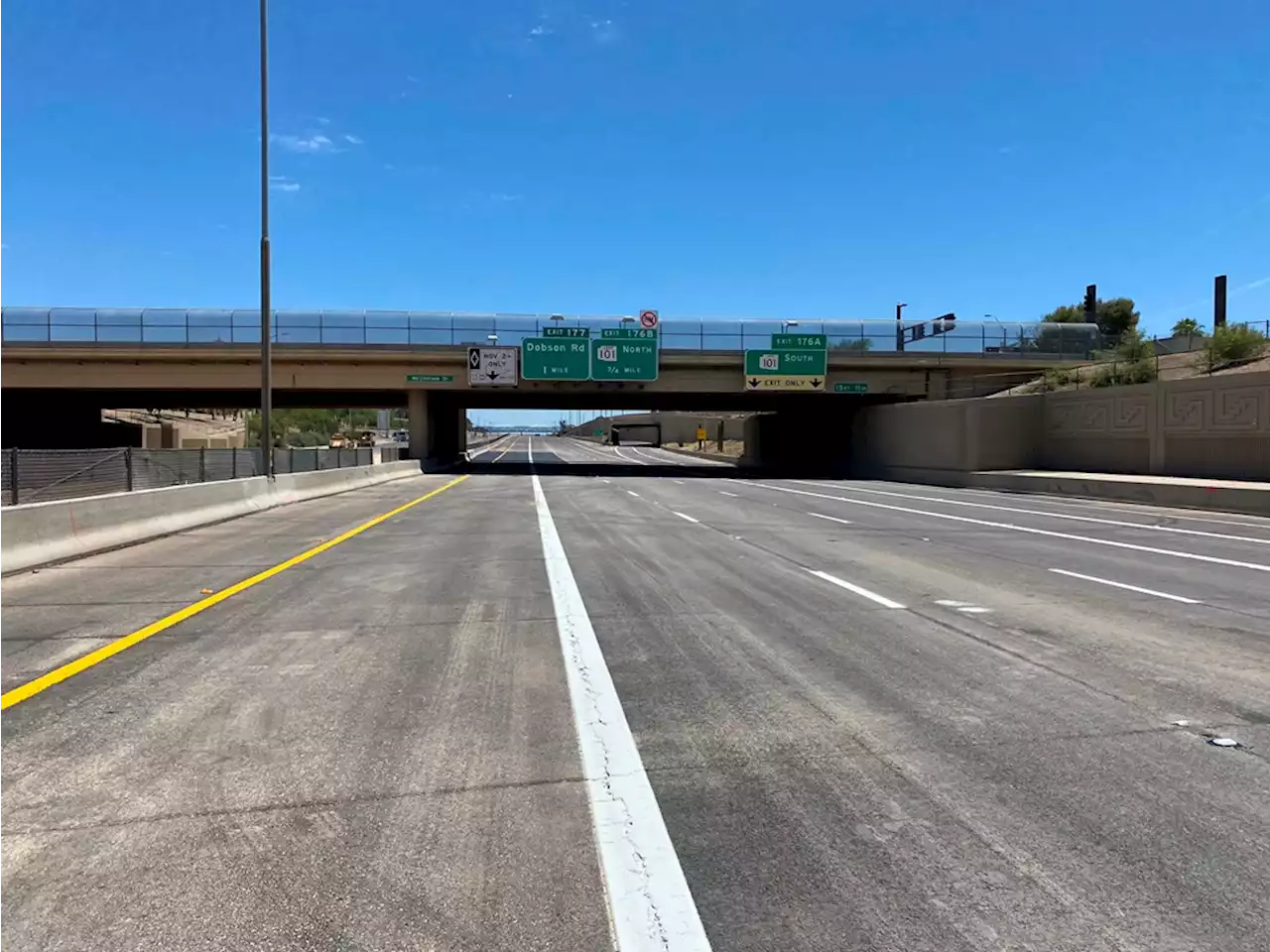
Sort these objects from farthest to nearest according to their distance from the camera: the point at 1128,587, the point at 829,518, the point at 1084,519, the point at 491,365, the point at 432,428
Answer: the point at 432,428 → the point at 491,365 → the point at 829,518 → the point at 1084,519 → the point at 1128,587

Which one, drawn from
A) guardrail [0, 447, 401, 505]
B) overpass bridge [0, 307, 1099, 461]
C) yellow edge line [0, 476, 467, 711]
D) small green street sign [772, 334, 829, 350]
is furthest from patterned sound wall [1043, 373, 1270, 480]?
guardrail [0, 447, 401, 505]

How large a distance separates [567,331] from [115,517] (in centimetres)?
3293

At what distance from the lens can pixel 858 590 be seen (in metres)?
10.6

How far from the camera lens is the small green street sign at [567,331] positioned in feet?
152

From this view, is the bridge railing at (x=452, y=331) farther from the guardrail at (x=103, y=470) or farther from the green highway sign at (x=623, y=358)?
the guardrail at (x=103, y=470)

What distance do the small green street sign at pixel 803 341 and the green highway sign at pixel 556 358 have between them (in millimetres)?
9965

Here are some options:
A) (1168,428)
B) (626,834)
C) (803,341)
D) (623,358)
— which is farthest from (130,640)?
(803,341)

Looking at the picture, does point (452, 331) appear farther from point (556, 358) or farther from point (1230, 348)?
point (1230, 348)

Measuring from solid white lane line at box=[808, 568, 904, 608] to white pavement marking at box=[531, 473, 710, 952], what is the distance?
4.04m

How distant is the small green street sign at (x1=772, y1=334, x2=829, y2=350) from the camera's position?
46.4 metres

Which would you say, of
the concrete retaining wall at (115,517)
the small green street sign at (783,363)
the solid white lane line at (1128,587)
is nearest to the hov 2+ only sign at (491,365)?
the small green street sign at (783,363)

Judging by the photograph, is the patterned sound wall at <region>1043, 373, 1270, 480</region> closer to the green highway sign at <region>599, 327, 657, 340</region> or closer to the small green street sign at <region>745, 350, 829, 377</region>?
the small green street sign at <region>745, 350, 829, 377</region>

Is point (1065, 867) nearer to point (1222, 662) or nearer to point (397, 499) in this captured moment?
point (1222, 662)

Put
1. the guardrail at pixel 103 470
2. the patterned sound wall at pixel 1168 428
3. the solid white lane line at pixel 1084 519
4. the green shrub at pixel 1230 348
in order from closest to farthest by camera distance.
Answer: the guardrail at pixel 103 470
the solid white lane line at pixel 1084 519
the patterned sound wall at pixel 1168 428
the green shrub at pixel 1230 348
